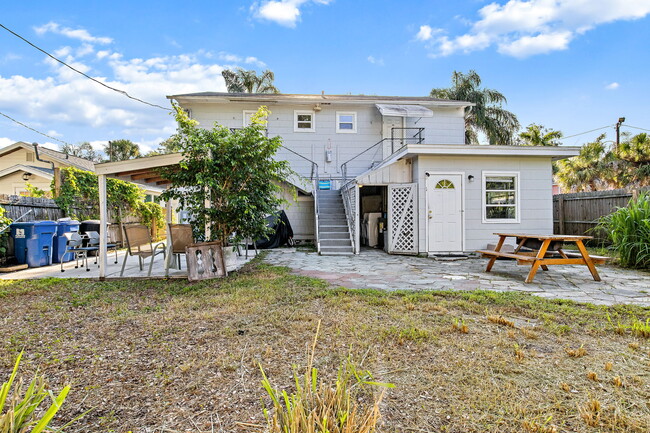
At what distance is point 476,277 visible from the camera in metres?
5.69

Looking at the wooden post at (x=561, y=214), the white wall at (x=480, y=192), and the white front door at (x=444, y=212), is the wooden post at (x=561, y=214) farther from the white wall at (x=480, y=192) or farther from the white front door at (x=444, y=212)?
the white front door at (x=444, y=212)

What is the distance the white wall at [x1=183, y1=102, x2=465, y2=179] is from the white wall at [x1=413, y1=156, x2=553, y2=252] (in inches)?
172

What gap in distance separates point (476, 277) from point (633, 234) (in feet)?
11.1

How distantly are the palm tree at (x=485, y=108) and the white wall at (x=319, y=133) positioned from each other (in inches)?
391

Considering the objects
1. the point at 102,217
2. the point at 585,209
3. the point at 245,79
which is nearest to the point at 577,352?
the point at 102,217

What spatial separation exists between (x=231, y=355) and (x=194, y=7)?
10.5 metres

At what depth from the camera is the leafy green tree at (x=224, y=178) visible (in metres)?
5.52

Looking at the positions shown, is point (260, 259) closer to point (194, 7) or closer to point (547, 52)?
point (194, 7)

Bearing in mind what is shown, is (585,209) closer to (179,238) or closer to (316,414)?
(179,238)

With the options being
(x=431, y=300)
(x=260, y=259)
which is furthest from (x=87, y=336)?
(x=260, y=259)

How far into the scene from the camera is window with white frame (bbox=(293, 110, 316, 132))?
12.9m

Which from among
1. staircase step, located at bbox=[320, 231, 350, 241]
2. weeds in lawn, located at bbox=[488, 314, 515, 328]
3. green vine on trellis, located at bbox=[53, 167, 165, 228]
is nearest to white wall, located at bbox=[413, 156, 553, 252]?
staircase step, located at bbox=[320, 231, 350, 241]

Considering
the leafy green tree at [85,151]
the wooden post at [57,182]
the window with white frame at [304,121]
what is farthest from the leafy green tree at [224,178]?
the leafy green tree at [85,151]

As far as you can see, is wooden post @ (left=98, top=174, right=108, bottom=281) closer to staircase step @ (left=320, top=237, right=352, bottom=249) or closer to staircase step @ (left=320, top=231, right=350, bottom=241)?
staircase step @ (left=320, top=237, right=352, bottom=249)
